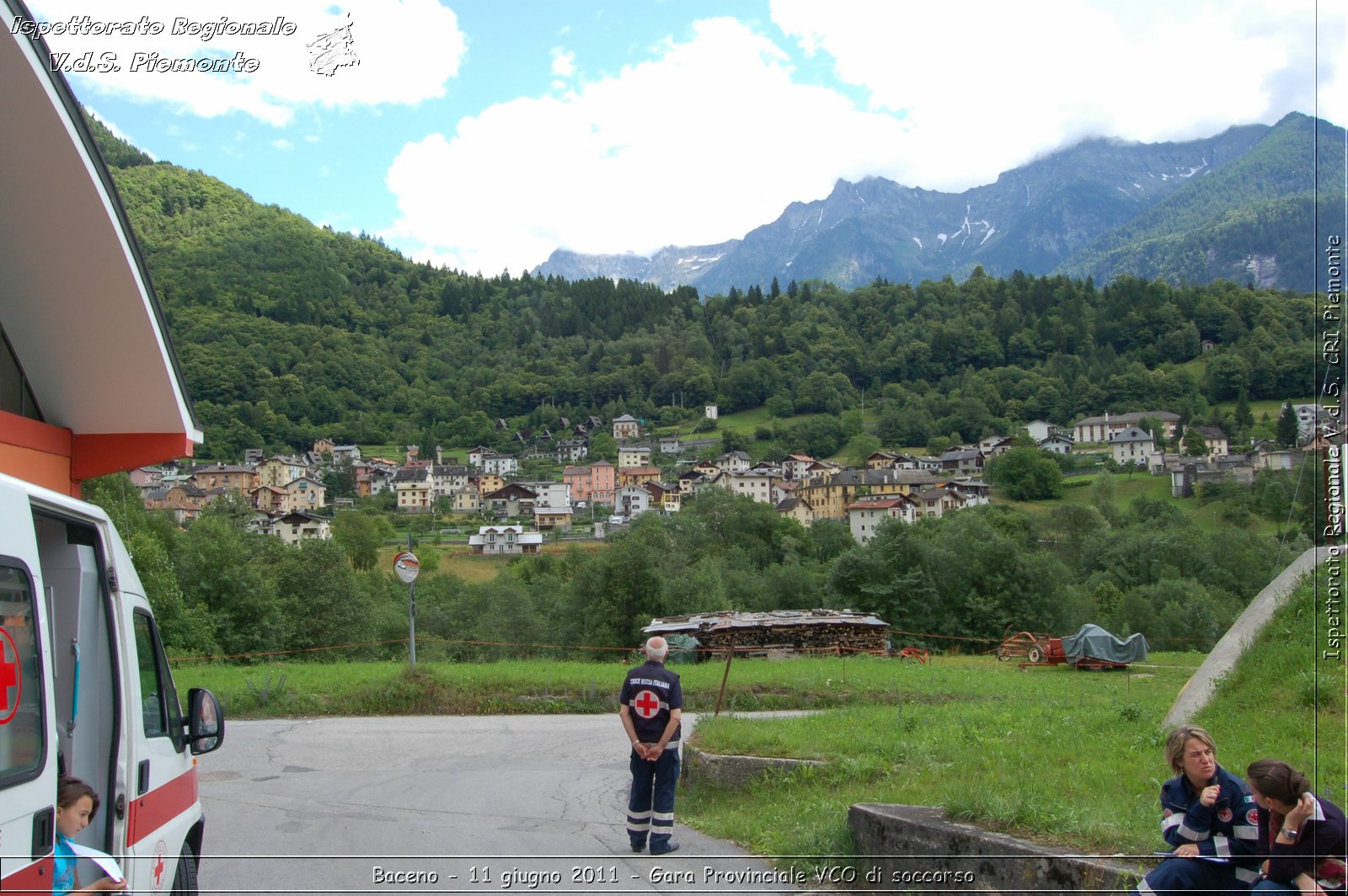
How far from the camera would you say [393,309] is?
586ft

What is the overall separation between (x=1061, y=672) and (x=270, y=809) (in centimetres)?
2136

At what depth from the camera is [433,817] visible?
9289 mm

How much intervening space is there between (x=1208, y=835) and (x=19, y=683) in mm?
5156

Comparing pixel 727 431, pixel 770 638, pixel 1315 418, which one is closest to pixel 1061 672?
pixel 770 638

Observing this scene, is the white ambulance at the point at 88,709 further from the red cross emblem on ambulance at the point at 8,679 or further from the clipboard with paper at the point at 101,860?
the clipboard with paper at the point at 101,860

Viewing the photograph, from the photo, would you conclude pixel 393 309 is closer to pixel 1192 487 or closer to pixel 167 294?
pixel 167 294

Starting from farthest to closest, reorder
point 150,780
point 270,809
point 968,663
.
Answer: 1. point 968,663
2. point 270,809
3. point 150,780

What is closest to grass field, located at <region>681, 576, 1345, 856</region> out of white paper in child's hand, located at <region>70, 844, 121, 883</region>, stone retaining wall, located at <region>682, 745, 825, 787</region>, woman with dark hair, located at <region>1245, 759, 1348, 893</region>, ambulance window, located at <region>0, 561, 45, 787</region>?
stone retaining wall, located at <region>682, 745, 825, 787</region>

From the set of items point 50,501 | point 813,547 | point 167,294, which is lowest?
point 813,547

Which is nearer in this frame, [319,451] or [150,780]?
[150,780]

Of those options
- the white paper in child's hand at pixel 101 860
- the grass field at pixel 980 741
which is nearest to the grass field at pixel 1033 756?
the grass field at pixel 980 741

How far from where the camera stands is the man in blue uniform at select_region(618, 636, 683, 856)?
766 cm

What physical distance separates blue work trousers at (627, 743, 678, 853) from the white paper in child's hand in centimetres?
411

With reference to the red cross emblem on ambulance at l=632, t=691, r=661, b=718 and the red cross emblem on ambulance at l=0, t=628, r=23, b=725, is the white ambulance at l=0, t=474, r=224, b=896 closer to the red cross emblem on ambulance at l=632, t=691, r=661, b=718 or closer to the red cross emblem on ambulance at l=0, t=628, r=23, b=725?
the red cross emblem on ambulance at l=0, t=628, r=23, b=725
